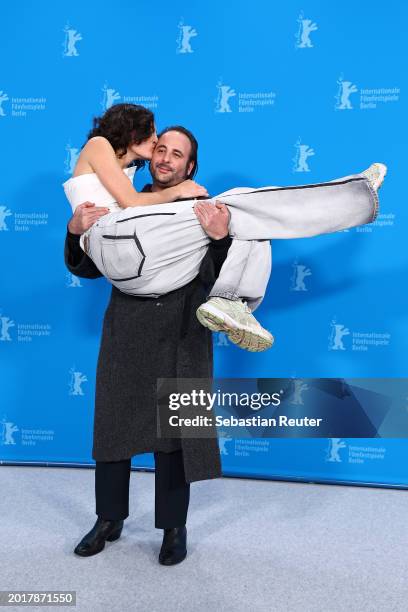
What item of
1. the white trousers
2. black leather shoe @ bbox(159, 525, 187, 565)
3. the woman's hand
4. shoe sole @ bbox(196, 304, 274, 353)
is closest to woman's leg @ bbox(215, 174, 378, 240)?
the white trousers

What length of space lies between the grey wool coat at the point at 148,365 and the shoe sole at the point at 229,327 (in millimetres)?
159

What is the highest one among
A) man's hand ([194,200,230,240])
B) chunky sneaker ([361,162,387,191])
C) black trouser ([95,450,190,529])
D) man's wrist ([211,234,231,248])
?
chunky sneaker ([361,162,387,191])

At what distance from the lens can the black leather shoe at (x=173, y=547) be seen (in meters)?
2.01

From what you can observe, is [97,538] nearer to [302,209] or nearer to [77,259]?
[77,259]

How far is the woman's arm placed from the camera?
201cm

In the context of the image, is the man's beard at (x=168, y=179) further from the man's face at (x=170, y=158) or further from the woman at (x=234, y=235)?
the woman at (x=234, y=235)

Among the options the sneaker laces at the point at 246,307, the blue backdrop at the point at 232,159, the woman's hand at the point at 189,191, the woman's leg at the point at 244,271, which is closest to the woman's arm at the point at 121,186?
the woman's hand at the point at 189,191

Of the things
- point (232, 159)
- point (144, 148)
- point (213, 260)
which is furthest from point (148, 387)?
point (232, 159)

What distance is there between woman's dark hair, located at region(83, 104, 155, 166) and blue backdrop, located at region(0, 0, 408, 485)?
66 centimetres

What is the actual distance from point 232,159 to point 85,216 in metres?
0.97

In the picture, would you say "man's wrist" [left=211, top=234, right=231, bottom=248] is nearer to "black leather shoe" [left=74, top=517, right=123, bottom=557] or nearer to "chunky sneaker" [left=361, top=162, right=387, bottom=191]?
"chunky sneaker" [left=361, top=162, right=387, bottom=191]

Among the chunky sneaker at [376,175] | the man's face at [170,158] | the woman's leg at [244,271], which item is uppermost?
the man's face at [170,158]

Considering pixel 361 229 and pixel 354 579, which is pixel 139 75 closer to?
pixel 361 229

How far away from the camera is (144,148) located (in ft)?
7.06
